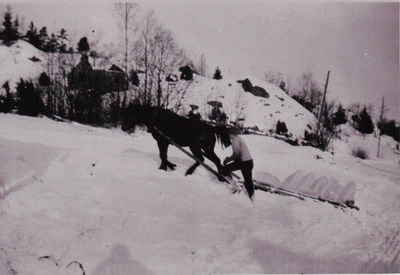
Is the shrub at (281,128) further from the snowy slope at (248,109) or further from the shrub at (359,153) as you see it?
the shrub at (359,153)

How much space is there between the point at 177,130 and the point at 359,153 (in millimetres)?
4424

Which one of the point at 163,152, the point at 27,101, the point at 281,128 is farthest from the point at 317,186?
the point at 27,101

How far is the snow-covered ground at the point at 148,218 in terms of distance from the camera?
3.11 m

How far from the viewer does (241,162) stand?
442cm

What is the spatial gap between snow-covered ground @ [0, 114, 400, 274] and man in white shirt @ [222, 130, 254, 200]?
222 mm

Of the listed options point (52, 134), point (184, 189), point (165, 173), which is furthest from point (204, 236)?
point (52, 134)

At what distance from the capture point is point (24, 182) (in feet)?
11.3

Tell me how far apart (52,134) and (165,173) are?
1.88 m

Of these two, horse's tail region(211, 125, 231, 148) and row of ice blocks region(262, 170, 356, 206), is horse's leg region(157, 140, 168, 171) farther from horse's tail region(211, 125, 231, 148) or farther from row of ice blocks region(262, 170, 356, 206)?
row of ice blocks region(262, 170, 356, 206)

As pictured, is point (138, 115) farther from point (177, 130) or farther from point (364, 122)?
point (364, 122)

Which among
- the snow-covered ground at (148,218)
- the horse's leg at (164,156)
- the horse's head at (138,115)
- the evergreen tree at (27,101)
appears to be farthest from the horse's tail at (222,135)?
the evergreen tree at (27,101)

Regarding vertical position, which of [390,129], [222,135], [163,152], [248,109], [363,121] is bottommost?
[163,152]

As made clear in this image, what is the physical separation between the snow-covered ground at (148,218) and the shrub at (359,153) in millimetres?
1445

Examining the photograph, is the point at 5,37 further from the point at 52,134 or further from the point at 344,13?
the point at 344,13
